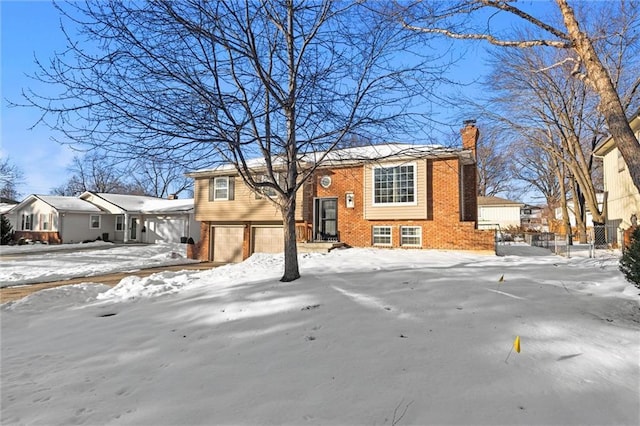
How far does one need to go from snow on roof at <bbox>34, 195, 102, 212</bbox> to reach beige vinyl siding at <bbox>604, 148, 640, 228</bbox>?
35350 mm

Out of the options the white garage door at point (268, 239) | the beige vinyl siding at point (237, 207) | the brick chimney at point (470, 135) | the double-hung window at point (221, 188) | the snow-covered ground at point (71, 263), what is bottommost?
the snow-covered ground at point (71, 263)

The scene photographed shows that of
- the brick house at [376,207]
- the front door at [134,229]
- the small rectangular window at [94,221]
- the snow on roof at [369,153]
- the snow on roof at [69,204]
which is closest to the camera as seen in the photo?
the snow on roof at [369,153]

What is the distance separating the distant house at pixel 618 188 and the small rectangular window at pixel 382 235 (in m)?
8.22

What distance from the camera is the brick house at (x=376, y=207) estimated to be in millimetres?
13422

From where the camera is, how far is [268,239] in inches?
704

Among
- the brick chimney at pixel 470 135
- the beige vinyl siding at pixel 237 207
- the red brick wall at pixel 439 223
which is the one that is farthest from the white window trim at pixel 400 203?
the beige vinyl siding at pixel 237 207

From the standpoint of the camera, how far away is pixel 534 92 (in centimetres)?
1847

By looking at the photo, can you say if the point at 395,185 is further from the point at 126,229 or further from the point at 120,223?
the point at 120,223

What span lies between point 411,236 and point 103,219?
28.2 metres

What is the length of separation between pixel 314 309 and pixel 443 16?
6547 millimetres

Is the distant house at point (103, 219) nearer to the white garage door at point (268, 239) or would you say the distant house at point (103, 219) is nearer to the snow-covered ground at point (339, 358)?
the white garage door at point (268, 239)

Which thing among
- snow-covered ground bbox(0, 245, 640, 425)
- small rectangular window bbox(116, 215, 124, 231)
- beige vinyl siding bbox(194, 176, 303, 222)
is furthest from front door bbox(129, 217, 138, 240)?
snow-covered ground bbox(0, 245, 640, 425)

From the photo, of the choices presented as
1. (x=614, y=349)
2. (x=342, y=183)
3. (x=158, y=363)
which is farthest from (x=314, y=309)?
(x=342, y=183)

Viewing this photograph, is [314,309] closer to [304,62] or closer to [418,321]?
[418,321]
